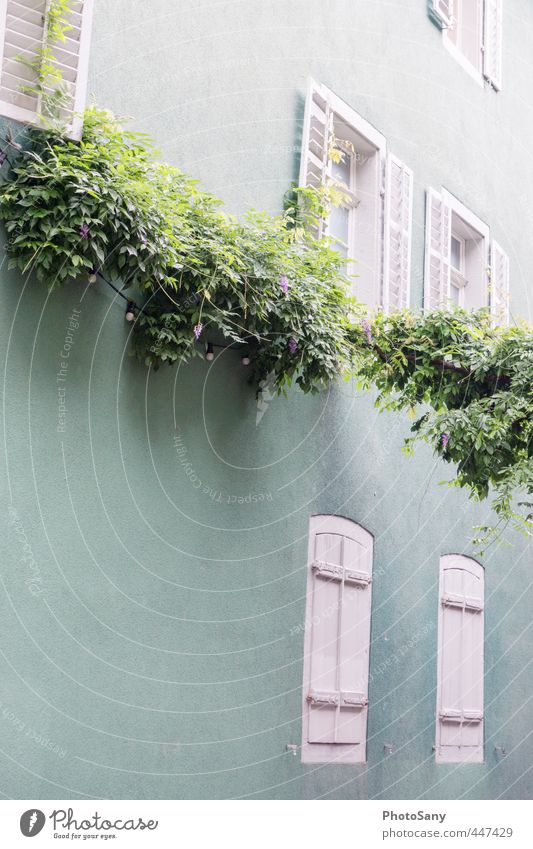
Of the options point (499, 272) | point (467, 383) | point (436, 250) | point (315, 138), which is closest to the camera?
point (467, 383)

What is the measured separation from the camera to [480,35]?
33.3 feet

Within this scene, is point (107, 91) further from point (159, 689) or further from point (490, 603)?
point (490, 603)

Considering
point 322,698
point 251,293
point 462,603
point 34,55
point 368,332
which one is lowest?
point 322,698

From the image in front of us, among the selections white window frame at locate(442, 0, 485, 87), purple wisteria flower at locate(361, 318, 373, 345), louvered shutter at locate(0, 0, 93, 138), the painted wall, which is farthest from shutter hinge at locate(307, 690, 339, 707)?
white window frame at locate(442, 0, 485, 87)

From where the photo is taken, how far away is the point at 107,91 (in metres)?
5.58

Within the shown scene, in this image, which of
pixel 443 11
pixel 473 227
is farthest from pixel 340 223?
pixel 443 11

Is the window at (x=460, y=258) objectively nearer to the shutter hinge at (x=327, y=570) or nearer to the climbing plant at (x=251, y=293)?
the climbing plant at (x=251, y=293)

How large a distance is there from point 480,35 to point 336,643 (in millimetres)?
6390

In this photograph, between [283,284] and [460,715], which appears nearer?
[283,284]

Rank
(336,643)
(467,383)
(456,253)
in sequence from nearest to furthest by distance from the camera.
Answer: (467,383)
(336,643)
(456,253)

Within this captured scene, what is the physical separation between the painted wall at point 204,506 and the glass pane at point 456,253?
113 centimetres

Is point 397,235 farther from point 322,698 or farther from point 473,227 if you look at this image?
point 322,698

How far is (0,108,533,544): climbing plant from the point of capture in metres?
4.84

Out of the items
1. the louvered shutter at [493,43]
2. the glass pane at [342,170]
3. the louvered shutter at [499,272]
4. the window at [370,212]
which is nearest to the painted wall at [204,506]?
the window at [370,212]
